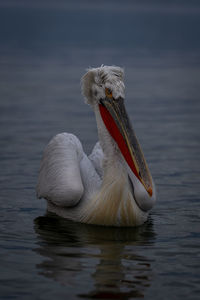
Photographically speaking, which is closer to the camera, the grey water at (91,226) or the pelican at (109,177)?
the grey water at (91,226)

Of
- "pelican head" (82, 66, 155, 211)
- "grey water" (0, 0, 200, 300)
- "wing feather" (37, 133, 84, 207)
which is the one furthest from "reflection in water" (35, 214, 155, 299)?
"pelican head" (82, 66, 155, 211)

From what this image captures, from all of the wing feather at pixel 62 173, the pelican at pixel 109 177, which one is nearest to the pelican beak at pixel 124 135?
the pelican at pixel 109 177

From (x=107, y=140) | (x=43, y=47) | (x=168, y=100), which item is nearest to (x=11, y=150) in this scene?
(x=107, y=140)

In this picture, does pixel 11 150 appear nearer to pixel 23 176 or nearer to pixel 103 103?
pixel 23 176

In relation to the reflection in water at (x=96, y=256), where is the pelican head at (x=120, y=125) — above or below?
above

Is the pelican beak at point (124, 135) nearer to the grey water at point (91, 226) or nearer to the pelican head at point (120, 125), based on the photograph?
the pelican head at point (120, 125)

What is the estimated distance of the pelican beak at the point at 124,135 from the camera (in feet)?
21.1

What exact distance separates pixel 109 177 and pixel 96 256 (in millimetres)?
971

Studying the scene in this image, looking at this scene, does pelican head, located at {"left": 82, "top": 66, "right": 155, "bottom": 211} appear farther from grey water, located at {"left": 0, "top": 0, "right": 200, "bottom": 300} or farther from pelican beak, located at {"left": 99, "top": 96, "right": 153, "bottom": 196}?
grey water, located at {"left": 0, "top": 0, "right": 200, "bottom": 300}

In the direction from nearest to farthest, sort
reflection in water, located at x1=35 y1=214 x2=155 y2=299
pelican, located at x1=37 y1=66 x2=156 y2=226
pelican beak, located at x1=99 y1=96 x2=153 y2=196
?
1. reflection in water, located at x1=35 y1=214 x2=155 y2=299
2. pelican beak, located at x1=99 y1=96 x2=153 y2=196
3. pelican, located at x1=37 y1=66 x2=156 y2=226

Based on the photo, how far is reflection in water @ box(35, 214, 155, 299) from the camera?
5.30m

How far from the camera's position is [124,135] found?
6559 millimetres

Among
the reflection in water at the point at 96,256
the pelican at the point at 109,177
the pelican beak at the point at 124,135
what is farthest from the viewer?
the pelican at the point at 109,177

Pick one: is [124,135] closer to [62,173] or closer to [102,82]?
[102,82]
